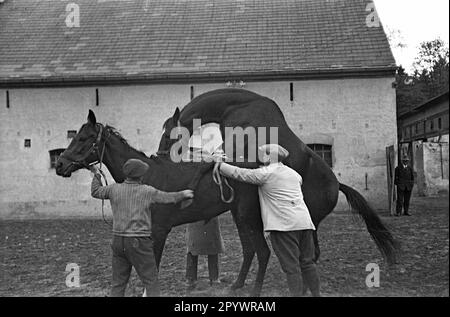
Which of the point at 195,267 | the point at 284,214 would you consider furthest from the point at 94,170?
the point at 284,214

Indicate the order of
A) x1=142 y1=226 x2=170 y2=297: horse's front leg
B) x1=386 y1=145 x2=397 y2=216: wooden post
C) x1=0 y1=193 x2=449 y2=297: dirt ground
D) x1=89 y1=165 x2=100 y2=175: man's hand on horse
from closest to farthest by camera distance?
x1=142 y1=226 x2=170 y2=297: horse's front leg, x1=89 y1=165 x2=100 y2=175: man's hand on horse, x1=0 y1=193 x2=449 y2=297: dirt ground, x1=386 y1=145 x2=397 y2=216: wooden post

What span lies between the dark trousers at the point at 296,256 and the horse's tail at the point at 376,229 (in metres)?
1.34

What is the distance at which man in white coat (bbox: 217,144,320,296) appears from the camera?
399cm

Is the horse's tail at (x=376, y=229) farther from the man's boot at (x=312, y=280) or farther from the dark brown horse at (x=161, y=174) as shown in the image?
the man's boot at (x=312, y=280)

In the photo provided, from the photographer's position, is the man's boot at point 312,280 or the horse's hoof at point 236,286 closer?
the man's boot at point 312,280

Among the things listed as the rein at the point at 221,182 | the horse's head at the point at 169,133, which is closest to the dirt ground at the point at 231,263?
the rein at the point at 221,182

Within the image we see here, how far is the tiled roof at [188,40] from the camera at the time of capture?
43.6 ft

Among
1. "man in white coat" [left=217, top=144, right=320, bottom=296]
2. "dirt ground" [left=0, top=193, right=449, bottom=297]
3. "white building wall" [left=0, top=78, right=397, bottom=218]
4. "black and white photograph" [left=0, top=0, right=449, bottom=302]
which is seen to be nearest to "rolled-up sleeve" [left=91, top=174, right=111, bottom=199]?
"black and white photograph" [left=0, top=0, right=449, bottom=302]

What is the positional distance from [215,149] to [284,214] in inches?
66.4

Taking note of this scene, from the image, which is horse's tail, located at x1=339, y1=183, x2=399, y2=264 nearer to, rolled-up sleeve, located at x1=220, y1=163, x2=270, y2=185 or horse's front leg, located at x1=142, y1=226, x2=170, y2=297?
rolled-up sleeve, located at x1=220, y1=163, x2=270, y2=185

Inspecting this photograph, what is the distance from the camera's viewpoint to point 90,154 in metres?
4.97

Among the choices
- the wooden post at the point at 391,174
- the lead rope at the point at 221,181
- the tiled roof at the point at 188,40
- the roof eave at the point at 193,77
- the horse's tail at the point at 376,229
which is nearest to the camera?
the lead rope at the point at 221,181

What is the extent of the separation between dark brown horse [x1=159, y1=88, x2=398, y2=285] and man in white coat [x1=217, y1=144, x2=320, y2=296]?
0.67 meters

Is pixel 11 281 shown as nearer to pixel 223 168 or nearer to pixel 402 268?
pixel 223 168
